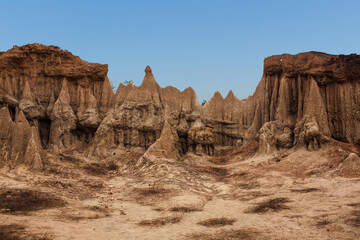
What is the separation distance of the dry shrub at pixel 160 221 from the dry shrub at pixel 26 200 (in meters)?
3.91

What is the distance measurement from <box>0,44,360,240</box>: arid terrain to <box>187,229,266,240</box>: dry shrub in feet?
0.17

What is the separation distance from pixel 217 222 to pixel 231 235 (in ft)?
5.47

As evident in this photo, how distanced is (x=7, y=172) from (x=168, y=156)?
10.5 m

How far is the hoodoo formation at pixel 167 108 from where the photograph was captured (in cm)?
2281

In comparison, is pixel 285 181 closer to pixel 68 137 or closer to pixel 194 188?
pixel 194 188

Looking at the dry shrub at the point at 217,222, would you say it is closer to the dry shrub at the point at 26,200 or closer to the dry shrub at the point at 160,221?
the dry shrub at the point at 160,221

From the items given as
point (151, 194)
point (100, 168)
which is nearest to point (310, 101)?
point (151, 194)

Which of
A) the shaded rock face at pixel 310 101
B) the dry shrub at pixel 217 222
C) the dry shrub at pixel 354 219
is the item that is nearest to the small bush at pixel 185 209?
the dry shrub at pixel 217 222

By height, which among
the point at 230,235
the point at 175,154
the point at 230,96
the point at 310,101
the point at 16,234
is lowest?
the point at 230,235

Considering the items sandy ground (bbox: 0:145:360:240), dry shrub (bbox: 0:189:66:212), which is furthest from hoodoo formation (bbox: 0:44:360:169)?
dry shrub (bbox: 0:189:66:212)

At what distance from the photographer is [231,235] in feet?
27.7

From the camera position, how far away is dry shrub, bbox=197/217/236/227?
388 inches

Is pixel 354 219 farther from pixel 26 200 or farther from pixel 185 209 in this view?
pixel 26 200

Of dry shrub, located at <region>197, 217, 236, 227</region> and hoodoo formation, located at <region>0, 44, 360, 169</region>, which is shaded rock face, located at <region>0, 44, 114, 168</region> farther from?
dry shrub, located at <region>197, 217, 236, 227</region>
